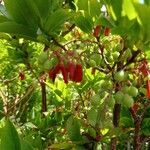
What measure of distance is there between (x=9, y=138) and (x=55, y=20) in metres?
0.34

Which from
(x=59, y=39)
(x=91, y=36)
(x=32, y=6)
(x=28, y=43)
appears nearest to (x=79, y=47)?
(x=91, y=36)

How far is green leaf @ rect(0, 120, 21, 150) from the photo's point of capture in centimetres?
114

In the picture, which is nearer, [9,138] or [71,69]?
[9,138]

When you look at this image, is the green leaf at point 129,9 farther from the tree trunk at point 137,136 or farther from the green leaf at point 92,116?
the tree trunk at point 137,136

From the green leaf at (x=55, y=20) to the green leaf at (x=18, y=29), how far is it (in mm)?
51

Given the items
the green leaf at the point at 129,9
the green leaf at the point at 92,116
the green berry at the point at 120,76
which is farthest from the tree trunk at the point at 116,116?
the green leaf at the point at 129,9

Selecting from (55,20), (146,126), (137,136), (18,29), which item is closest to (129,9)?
(55,20)

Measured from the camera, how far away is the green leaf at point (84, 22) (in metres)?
1.38

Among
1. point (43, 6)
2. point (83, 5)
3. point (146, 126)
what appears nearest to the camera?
point (43, 6)

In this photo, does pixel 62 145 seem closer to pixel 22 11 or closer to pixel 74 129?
pixel 74 129

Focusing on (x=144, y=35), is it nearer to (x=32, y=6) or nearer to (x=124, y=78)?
(x=124, y=78)

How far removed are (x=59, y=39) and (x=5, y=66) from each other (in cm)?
149

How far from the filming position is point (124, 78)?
4.41 feet

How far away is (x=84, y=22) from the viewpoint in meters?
1.39
